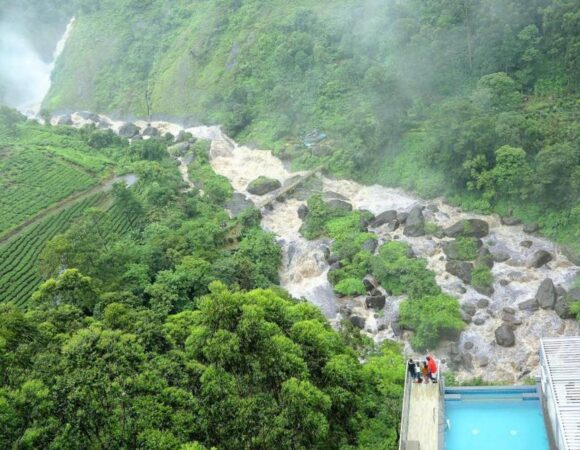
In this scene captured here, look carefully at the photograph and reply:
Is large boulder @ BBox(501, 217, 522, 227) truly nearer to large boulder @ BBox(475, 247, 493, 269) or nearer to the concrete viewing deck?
large boulder @ BBox(475, 247, 493, 269)

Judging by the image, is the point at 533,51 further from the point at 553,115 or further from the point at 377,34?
the point at 377,34

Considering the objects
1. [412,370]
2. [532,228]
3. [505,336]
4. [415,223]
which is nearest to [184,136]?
[415,223]

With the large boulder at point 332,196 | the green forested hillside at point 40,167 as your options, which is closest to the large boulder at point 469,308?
the large boulder at point 332,196

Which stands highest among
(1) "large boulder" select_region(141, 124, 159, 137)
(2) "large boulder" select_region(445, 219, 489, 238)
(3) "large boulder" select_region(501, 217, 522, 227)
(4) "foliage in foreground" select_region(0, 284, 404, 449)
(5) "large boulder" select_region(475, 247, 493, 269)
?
(1) "large boulder" select_region(141, 124, 159, 137)

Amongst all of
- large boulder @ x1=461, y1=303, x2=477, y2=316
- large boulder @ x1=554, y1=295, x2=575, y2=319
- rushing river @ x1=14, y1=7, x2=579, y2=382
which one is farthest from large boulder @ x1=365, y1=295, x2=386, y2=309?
large boulder @ x1=554, y1=295, x2=575, y2=319

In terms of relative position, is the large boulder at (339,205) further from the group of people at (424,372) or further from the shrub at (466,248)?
the group of people at (424,372)

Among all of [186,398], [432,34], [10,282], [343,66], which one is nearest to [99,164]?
[10,282]
